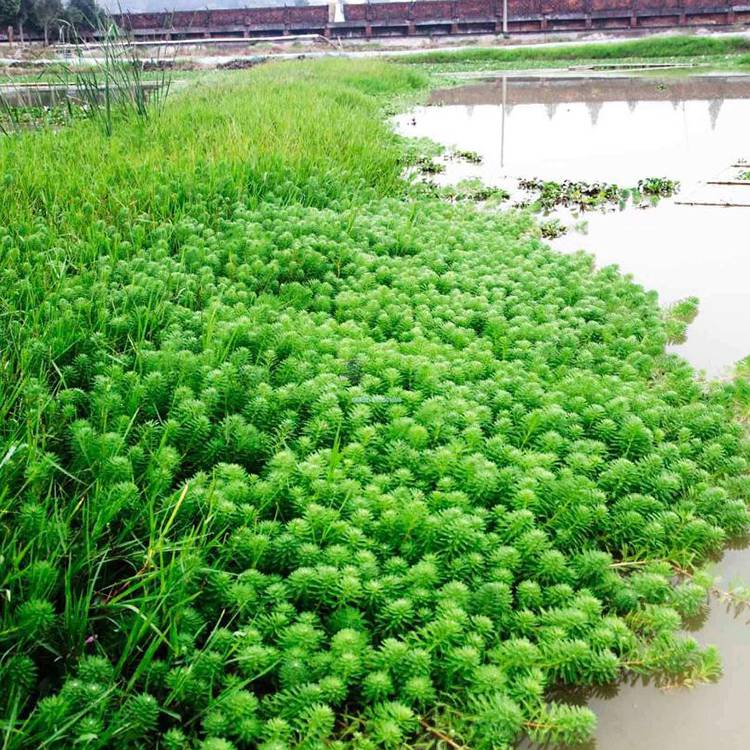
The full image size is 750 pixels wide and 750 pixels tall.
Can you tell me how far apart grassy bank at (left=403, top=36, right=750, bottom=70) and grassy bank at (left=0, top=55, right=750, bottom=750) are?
25.8 metres

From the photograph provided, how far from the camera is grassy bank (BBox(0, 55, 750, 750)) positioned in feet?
7.32

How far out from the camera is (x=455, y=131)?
13.2 meters

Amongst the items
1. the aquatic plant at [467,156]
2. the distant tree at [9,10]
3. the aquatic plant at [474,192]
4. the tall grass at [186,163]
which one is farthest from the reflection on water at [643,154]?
the distant tree at [9,10]

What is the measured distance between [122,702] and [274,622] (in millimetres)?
489

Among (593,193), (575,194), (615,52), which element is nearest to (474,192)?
(575,194)

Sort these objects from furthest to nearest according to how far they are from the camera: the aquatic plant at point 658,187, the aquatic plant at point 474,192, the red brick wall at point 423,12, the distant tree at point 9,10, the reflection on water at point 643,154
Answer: the red brick wall at point 423,12 < the distant tree at point 9,10 < the aquatic plant at point 658,187 < the aquatic plant at point 474,192 < the reflection on water at point 643,154

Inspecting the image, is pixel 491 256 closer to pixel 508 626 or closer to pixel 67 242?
pixel 67 242

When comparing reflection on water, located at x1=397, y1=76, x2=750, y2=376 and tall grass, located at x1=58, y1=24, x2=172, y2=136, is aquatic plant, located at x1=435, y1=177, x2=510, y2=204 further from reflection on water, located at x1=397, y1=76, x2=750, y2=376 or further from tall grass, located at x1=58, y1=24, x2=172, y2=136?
tall grass, located at x1=58, y1=24, x2=172, y2=136

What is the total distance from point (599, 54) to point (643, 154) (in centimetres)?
2179

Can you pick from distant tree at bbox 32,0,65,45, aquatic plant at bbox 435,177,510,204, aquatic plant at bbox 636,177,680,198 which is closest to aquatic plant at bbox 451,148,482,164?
aquatic plant at bbox 435,177,510,204

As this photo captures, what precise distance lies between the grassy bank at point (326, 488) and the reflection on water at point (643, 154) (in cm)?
74

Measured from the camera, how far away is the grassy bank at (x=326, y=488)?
2.23 meters

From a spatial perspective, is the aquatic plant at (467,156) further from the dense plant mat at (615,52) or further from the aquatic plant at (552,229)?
the dense plant mat at (615,52)

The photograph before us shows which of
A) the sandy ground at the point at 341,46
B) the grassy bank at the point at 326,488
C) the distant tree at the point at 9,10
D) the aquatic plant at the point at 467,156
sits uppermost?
the distant tree at the point at 9,10
